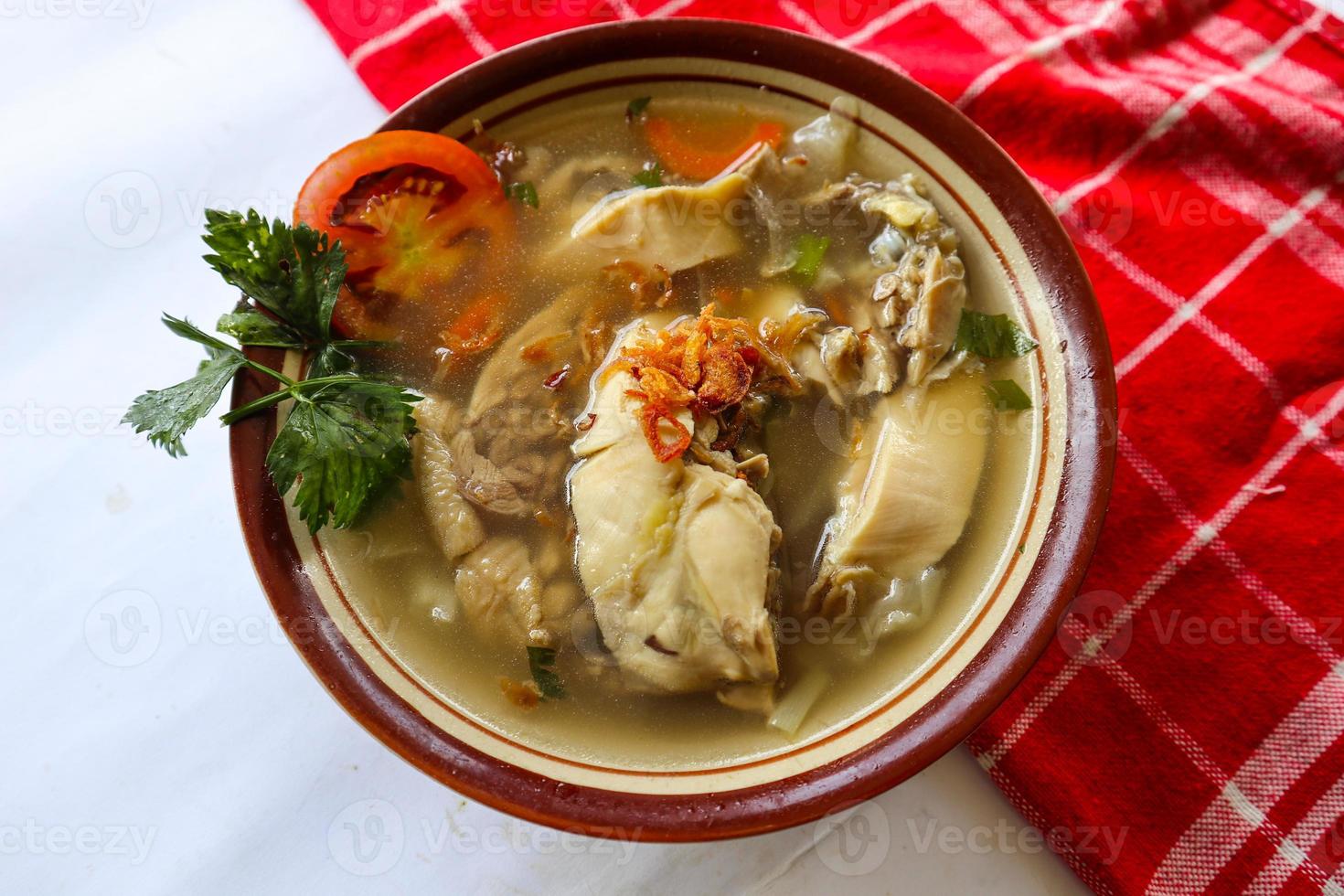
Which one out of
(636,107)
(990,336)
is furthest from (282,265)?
(990,336)

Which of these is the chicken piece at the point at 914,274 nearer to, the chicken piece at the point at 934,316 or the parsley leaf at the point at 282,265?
the chicken piece at the point at 934,316

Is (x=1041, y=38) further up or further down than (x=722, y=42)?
further down

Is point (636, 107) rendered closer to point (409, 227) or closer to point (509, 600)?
point (409, 227)

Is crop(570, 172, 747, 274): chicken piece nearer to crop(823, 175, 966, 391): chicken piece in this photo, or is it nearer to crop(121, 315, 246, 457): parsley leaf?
crop(823, 175, 966, 391): chicken piece

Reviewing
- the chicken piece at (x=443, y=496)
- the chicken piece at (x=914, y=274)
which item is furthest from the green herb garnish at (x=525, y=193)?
the chicken piece at (x=914, y=274)

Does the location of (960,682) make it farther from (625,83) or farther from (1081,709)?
(625,83)

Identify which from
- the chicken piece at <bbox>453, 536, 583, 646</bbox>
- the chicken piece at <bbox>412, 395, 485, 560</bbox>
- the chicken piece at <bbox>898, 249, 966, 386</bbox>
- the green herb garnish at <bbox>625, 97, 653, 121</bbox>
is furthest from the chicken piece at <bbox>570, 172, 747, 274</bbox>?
the chicken piece at <bbox>453, 536, 583, 646</bbox>

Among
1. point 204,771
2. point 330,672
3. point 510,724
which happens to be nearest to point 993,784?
point 510,724
